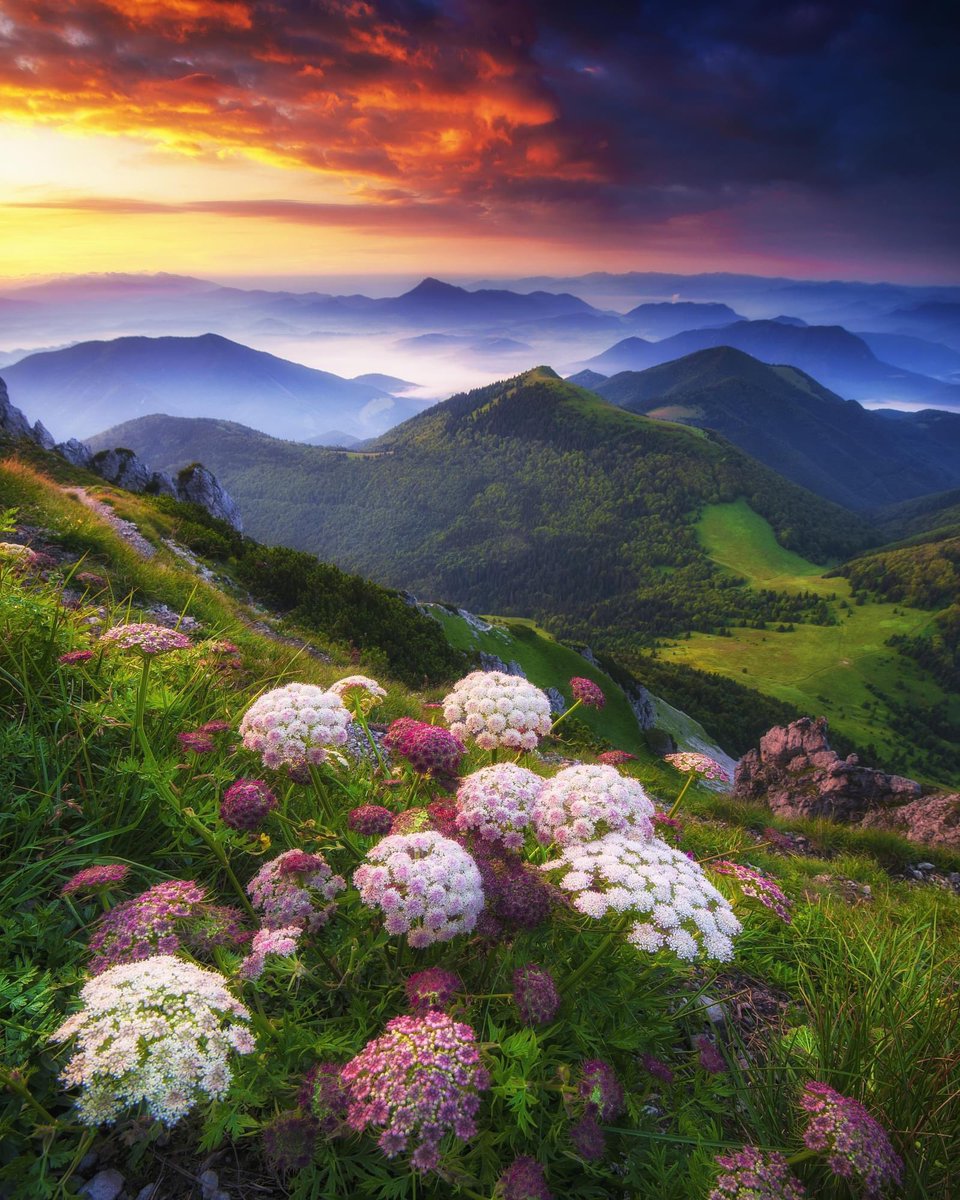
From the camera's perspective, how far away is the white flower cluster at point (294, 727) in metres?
4.34

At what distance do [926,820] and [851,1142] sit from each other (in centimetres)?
2105

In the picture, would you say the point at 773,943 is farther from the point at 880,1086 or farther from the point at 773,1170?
the point at 773,1170

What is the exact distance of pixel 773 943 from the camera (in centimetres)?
595

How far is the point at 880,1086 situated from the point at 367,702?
15.5 ft

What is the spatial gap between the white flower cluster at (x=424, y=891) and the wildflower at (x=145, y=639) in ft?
8.40

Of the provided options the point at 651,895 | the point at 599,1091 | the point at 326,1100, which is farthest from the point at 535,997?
the point at 326,1100

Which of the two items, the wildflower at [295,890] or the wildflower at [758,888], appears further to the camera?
the wildflower at [758,888]

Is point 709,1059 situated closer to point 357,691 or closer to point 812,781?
point 357,691

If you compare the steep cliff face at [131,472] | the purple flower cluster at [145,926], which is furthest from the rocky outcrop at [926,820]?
the steep cliff face at [131,472]

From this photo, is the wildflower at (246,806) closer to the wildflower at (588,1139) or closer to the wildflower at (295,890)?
the wildflower at (295,890)

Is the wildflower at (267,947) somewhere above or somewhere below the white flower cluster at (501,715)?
below

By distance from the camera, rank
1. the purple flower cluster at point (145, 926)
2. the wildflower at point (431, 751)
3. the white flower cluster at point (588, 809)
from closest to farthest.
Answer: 1. the purple flower cluster at point (145, 926)
2. the white flower cluster at point (588, 809)
3. the wildflower at point (431, 751)

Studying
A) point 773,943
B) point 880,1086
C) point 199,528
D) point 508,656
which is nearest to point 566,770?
point 880,1086

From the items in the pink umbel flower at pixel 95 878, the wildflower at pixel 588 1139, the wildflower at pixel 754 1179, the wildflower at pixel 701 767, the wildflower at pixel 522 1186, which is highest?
the pink umbel flower at pixel 95 878
